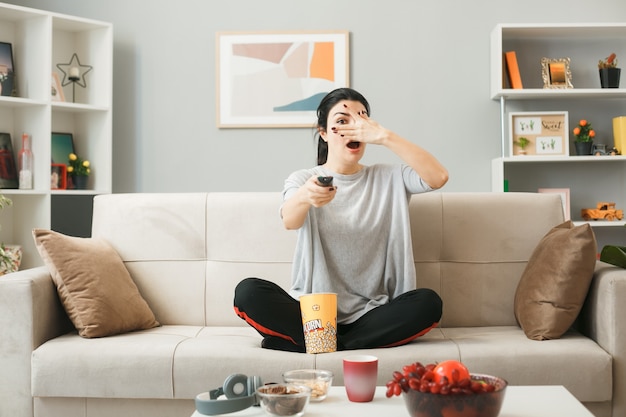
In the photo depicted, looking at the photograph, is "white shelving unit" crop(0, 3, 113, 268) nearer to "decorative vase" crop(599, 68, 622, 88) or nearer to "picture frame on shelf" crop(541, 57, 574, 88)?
"picture frame on shelf" crop(541, 57, 574, 88)

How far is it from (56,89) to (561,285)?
285cm

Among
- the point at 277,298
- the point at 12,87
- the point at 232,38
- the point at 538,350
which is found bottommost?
the point at 538,350

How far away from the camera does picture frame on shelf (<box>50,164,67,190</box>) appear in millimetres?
3840

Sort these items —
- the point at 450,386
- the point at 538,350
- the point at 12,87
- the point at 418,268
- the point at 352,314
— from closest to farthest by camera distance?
1. the point at 450,386
2. the point at 538,350
3. the point at 352,314
4. the point at 418,268
5. the point at 12,87

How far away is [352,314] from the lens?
7.60ft

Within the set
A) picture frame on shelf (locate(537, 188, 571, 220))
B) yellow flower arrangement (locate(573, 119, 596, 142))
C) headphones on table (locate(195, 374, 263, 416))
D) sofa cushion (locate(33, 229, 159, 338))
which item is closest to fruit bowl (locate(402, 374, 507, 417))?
headphones on table (locate(195, 374, 263, 416))

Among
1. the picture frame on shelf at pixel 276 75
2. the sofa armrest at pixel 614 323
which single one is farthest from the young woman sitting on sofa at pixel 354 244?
the picture frame on shelf at pixel 276 75

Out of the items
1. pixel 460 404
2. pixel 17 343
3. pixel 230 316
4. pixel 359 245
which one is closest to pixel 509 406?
pixel 460 404

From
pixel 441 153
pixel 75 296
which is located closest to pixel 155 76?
pixel 441 153

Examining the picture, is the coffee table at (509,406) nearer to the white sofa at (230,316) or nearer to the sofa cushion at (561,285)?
the white sofa at (230,316)

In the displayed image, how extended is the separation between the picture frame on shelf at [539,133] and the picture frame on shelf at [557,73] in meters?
0.16

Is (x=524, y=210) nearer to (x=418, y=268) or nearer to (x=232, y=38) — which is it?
(x=418, y=268)

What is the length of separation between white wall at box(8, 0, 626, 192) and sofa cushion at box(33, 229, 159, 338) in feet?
5.51

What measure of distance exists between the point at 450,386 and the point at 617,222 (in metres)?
2.82
